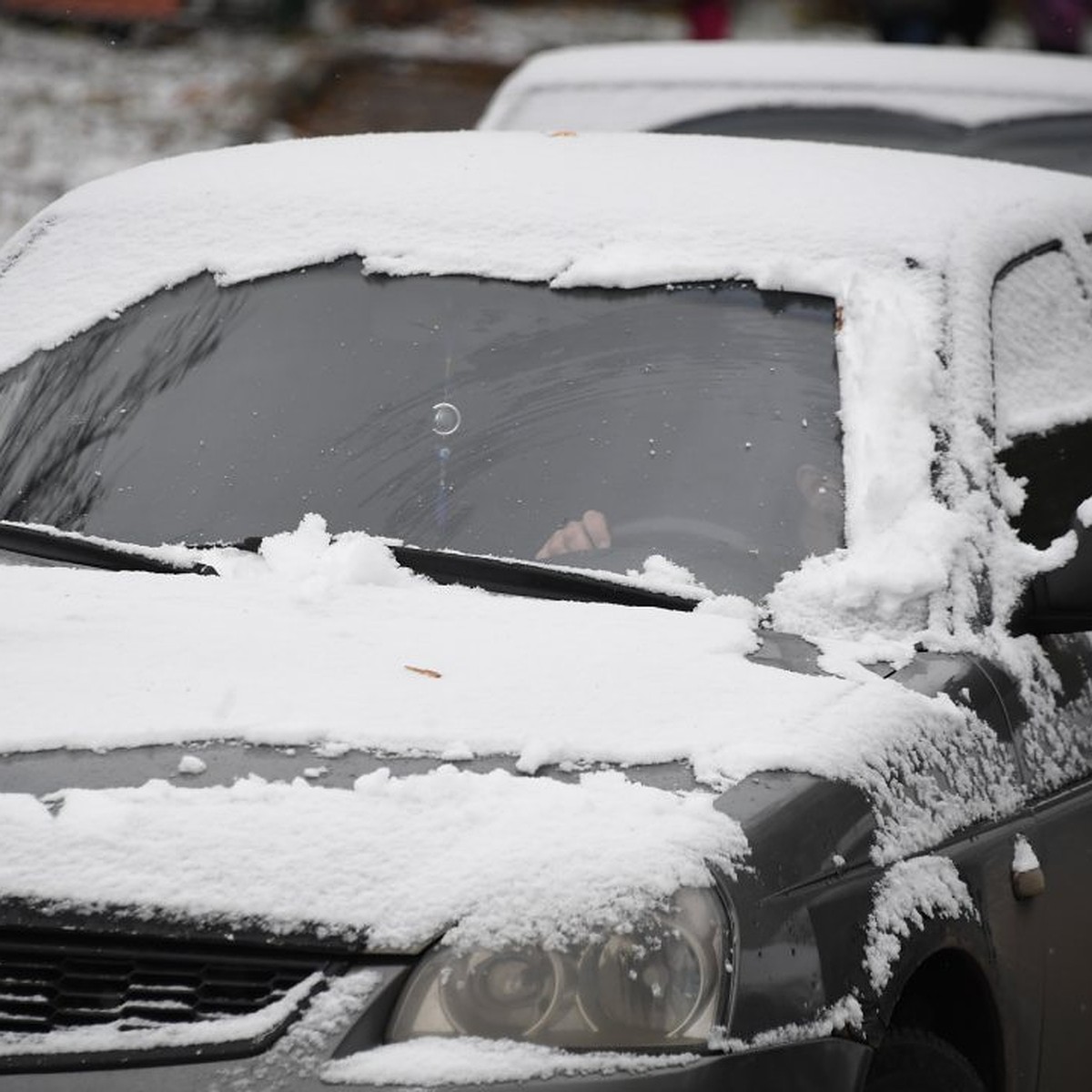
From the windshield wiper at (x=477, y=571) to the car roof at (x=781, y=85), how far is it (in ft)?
13.8

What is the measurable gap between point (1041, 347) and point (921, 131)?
355 cm

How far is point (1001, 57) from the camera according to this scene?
27.0ft

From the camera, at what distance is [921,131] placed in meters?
7.75

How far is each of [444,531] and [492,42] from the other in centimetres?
1760

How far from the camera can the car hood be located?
9.15ft

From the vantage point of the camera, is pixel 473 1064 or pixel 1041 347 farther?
pixel 1041 347

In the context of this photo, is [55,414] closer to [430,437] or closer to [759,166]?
[430,437]

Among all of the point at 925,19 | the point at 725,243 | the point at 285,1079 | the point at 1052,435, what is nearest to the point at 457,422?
the point at 725,243

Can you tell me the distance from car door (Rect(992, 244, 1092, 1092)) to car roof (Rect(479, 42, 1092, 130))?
3412 mm

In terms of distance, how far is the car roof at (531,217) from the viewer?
167 inches

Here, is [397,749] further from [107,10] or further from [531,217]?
[107,10]

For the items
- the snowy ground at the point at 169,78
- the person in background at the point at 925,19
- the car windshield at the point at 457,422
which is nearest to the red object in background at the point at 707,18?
the snowy ground at the point at 169,78

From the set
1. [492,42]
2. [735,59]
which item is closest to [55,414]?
[735,59]

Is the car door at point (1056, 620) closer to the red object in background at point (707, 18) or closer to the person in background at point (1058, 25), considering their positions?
the person in background at point (1058, 25)
